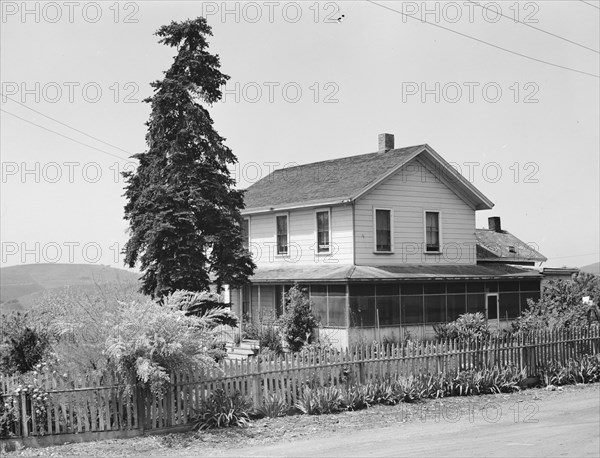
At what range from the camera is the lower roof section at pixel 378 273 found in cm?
2908

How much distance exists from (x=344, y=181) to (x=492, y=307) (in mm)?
9550

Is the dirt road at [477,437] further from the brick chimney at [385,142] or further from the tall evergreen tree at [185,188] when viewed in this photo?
the brick chimney at [385,142]

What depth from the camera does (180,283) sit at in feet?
73.6

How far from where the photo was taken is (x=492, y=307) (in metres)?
34.7

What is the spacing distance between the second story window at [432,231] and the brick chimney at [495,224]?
12.4 meters

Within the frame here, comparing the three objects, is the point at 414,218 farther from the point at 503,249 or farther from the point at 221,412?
the point at 221,412

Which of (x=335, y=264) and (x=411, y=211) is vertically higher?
(x=411, y=211)

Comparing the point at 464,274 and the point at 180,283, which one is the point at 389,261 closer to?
the point at 464,274

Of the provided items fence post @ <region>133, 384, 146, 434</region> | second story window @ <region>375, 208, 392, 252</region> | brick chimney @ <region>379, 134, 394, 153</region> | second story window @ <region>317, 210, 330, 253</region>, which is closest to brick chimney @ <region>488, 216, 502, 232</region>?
brick chimney @ <region>379, 134, 394, 153</region>

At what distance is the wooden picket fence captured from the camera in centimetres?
1349

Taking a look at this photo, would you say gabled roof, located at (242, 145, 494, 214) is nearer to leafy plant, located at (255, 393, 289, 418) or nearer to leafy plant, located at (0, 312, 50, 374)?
leafy plant, located at (0, 312, 50, 374)

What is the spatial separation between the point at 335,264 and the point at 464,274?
620cm

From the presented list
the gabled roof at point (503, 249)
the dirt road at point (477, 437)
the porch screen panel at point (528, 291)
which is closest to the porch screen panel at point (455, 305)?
the porch screen panel at point (528, 291)

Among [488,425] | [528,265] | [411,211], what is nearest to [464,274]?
[411,211]
